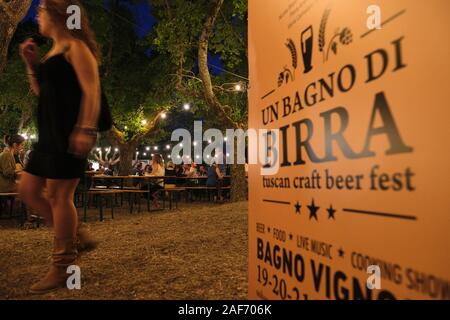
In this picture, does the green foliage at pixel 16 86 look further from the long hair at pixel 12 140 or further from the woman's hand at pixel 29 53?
the woman's hand at pixel 29 53

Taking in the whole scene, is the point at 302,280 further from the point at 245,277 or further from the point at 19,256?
the point at 19,256

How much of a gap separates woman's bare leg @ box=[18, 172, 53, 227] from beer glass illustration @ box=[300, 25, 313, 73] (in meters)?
2.02

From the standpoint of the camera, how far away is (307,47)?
1674 mm

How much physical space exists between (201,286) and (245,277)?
43cm

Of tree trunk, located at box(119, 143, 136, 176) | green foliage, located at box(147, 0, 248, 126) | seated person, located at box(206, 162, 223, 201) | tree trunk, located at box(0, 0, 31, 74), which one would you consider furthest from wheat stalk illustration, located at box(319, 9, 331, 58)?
tree trunk, located at box(119, 143, 136, 176)

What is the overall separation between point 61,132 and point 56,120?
0.09 meters

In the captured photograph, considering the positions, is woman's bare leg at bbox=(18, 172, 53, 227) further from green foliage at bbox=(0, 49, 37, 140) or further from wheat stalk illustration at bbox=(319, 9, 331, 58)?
green foliage at bbox=(0, 49, 37, 140)

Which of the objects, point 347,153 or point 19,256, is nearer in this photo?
point 347,153

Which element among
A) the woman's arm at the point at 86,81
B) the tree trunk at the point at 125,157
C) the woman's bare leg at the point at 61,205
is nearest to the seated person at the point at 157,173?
the tree trunk at the point at 125,157

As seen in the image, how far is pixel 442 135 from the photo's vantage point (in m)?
1.03

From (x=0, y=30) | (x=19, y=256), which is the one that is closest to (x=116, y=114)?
(x=0, y=30)

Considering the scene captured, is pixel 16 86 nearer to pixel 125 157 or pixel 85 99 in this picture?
pixel 125 157

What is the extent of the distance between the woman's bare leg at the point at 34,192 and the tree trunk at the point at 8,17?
3379 mm

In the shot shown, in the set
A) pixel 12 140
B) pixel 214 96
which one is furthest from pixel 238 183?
pixel 12 140
